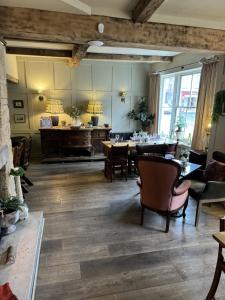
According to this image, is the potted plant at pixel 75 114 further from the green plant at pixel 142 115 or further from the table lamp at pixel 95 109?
the green plant at pixel 142 115

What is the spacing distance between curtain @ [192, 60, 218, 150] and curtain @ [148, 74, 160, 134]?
203cm

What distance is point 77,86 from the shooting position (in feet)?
21.6

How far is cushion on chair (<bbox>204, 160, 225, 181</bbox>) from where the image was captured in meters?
3.18

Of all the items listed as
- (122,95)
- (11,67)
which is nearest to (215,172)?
(122,95)

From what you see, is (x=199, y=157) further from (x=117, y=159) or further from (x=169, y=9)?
(x=169, y=9)

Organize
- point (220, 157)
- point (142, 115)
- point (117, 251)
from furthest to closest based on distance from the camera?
point (142, 115), point (220, 157), point (117, 251)

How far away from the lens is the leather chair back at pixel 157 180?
2600 millimetres

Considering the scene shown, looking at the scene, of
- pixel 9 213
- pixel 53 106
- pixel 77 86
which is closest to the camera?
pixel 9 213

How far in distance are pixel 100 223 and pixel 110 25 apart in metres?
2.93

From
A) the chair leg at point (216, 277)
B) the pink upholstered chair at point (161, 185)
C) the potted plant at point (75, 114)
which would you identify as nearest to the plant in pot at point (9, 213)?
the pink upholstered chair at point (161, 185)

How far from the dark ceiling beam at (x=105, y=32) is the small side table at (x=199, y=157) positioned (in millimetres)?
2051

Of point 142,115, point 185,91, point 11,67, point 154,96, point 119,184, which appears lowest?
point 119,184

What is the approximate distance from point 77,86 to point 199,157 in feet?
14.1

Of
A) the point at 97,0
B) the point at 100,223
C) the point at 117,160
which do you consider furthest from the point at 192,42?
the point at 100,223
